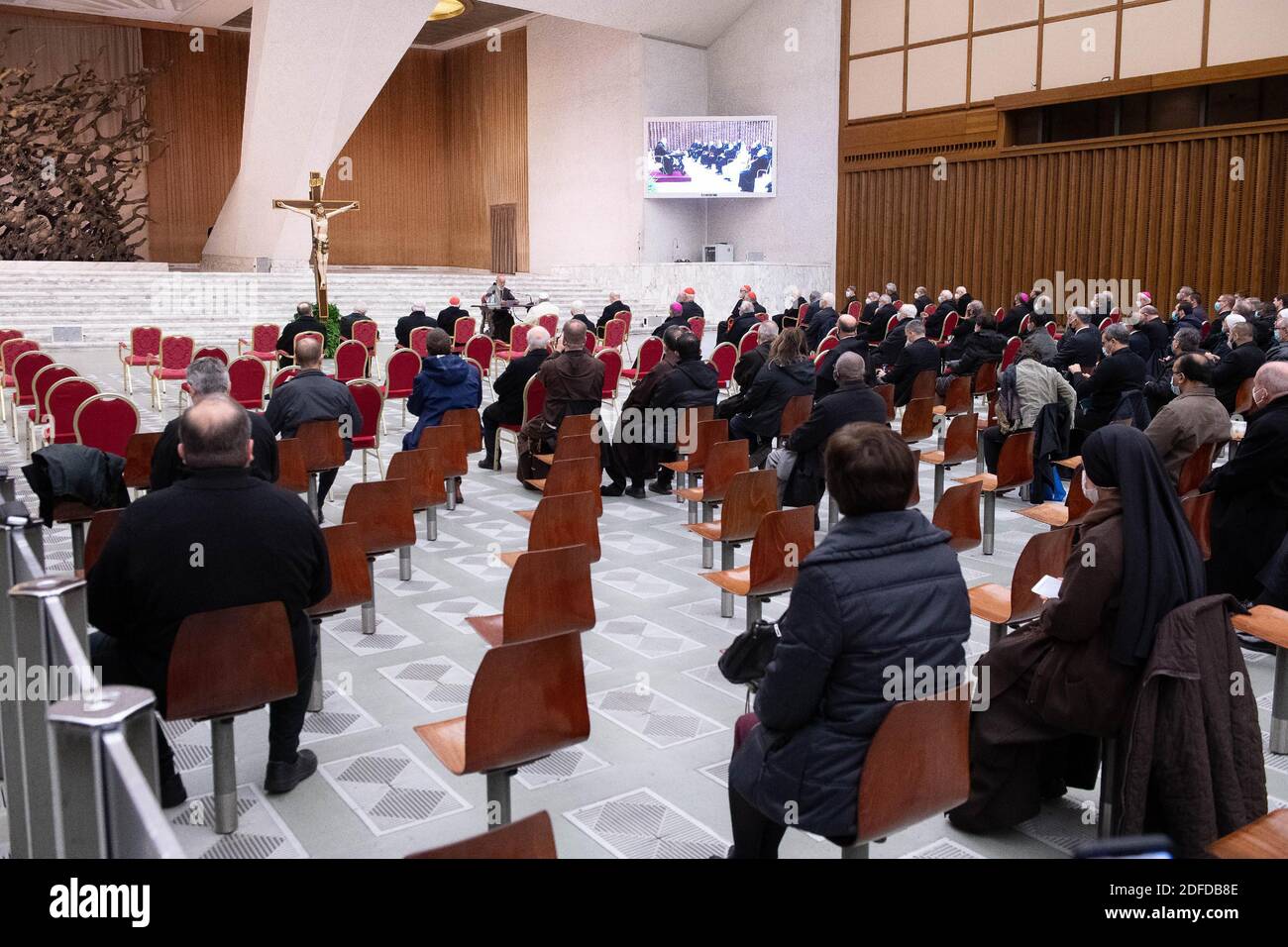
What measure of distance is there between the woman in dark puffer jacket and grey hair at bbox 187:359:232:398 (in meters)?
3.41

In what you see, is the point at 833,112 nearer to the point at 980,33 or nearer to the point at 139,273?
the point at 980,33

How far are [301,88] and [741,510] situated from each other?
1736cm

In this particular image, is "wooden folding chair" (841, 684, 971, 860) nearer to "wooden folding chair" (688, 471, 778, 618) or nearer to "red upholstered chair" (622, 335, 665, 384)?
"wooden folding chair" (688, 471, 778, 618)

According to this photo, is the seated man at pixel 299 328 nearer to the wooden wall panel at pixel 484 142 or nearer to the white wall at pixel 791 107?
the white wall at pixel 791 107

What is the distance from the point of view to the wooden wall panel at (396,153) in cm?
2811

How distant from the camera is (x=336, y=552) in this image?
4.05m

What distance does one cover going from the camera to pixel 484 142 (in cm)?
3006

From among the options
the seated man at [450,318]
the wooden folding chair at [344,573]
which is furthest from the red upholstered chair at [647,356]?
the wooden folding chair at [344,573]

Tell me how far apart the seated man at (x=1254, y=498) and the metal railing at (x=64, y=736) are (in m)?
4.68

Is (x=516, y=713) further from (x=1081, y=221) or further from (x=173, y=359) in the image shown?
(x=1081, y=221)

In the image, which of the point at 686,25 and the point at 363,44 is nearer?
the point at 363,44

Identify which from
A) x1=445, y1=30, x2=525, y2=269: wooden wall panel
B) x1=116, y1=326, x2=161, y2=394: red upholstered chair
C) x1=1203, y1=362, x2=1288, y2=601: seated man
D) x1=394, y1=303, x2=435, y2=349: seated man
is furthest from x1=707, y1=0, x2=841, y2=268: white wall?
x1=1203, y1=362, x2=1288, y2=601: seated man
